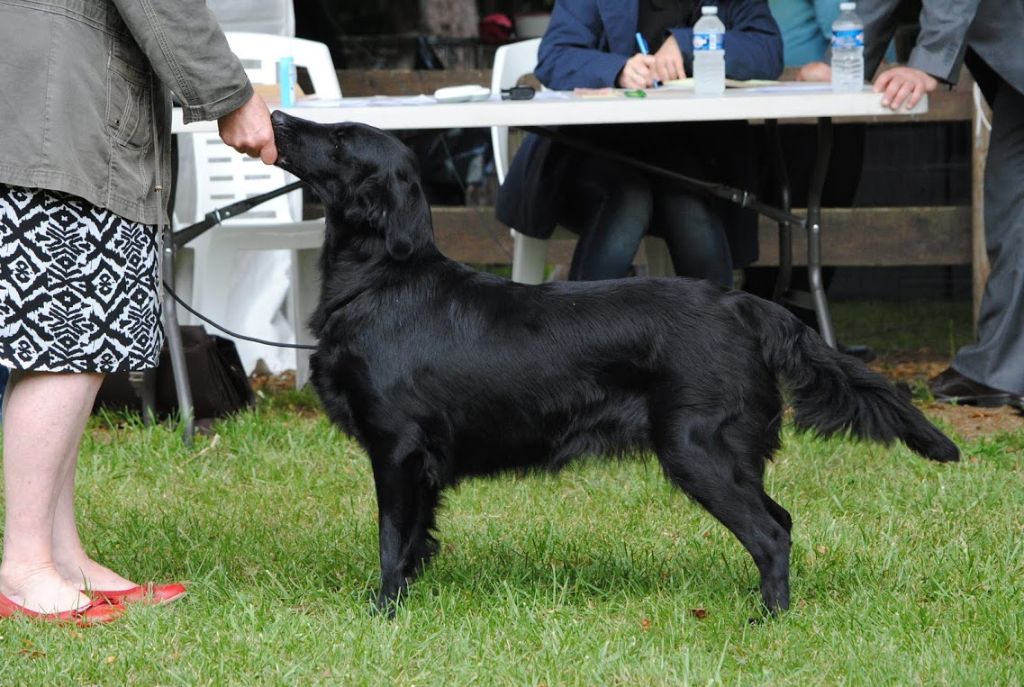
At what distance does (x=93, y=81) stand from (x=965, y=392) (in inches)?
139

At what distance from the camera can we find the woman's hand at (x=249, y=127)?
285 cm

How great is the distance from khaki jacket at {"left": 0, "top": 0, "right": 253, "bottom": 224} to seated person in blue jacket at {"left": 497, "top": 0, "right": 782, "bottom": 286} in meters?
2.10

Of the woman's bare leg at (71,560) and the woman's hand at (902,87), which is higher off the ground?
the woman's hand at (902,87)

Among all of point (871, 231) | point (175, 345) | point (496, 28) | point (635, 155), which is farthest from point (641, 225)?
point (496, 28)

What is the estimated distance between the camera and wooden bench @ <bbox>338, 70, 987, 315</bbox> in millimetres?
5922

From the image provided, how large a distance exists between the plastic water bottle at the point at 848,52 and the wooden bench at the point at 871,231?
5.14 ft

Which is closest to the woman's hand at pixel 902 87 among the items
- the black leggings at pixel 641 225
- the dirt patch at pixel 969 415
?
the black leggings at pixel 641 225

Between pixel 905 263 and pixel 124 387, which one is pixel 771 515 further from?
pixel 905 263

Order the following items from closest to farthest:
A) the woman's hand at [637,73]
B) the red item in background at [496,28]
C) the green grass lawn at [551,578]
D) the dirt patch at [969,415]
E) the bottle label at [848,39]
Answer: the green grass lawn at [551,578], the bottle label at [848,39], the woman's hand at [637,73], the dirt patch at [969,415], the red item in background at [496,28]

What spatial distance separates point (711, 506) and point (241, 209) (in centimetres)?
255

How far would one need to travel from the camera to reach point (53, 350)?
2.75 m

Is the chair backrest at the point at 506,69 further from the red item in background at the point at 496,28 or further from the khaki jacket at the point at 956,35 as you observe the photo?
the red item in background at the point at 496,28

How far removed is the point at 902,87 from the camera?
405 cm

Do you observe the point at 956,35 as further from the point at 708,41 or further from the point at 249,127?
the point at 249,127
